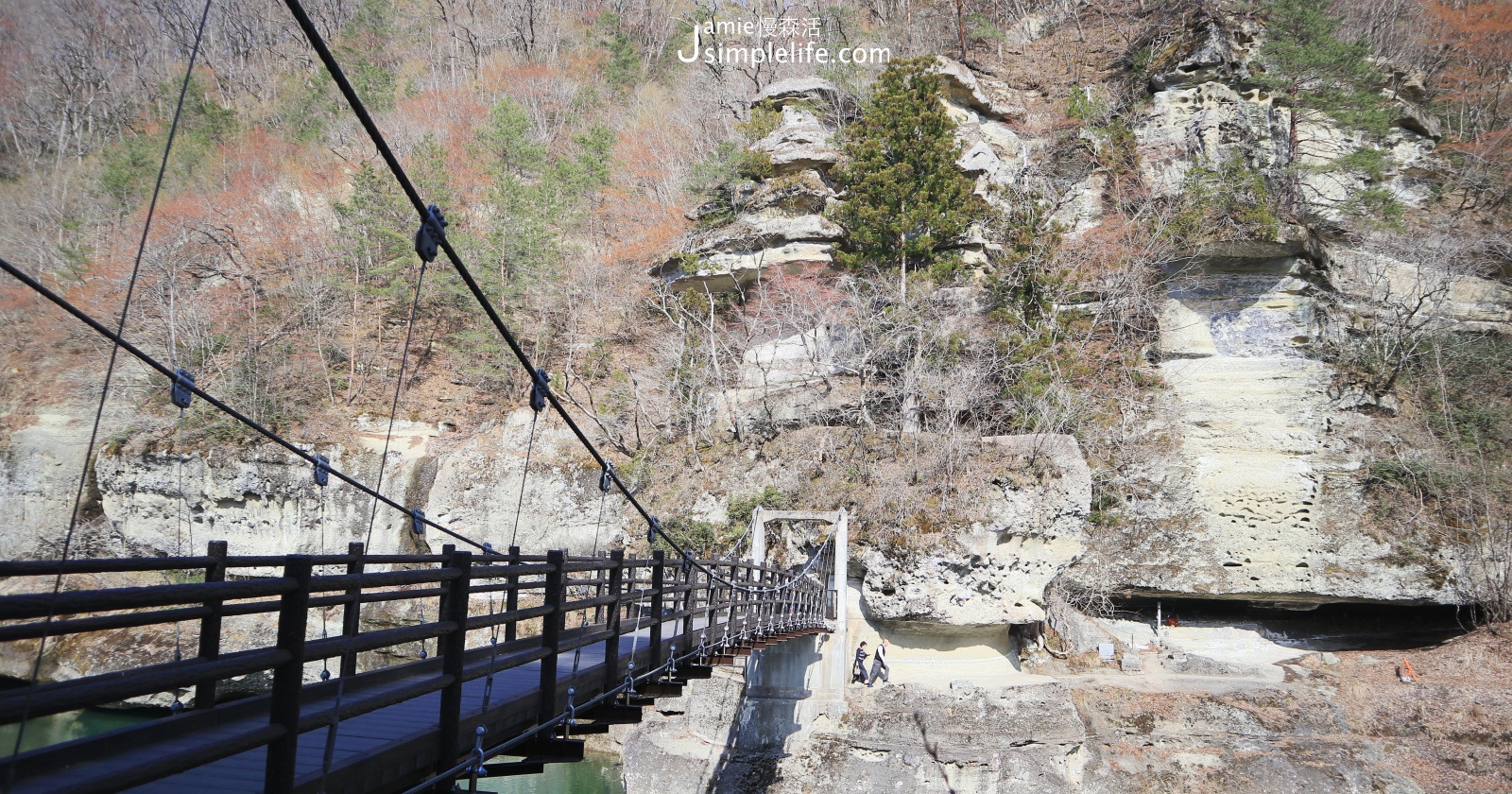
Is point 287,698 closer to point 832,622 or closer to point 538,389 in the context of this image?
point 538,389

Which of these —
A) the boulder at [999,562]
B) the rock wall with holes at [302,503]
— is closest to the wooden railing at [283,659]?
the boulder at [999,562]

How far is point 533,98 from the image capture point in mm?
27672

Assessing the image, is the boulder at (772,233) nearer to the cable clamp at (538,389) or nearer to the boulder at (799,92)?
the boulder at (799,92)

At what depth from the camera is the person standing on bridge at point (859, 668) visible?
13.3 meters

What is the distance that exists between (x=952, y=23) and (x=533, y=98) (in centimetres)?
1337

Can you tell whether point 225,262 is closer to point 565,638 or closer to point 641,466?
point 641,466

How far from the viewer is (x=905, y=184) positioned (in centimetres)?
1736

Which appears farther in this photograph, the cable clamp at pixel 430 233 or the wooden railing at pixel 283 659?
the cable clamp at pixel 430 233

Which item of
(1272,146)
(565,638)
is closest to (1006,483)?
(565,638)

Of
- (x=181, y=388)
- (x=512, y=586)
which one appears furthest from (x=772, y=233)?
(x=181, y=388)

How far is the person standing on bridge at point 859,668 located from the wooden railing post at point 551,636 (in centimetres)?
1011

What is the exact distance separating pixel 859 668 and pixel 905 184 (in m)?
9.54

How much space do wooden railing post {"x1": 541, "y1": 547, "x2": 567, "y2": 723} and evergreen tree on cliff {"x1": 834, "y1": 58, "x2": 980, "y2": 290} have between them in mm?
14076

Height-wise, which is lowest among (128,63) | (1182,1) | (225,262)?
(128,63)
